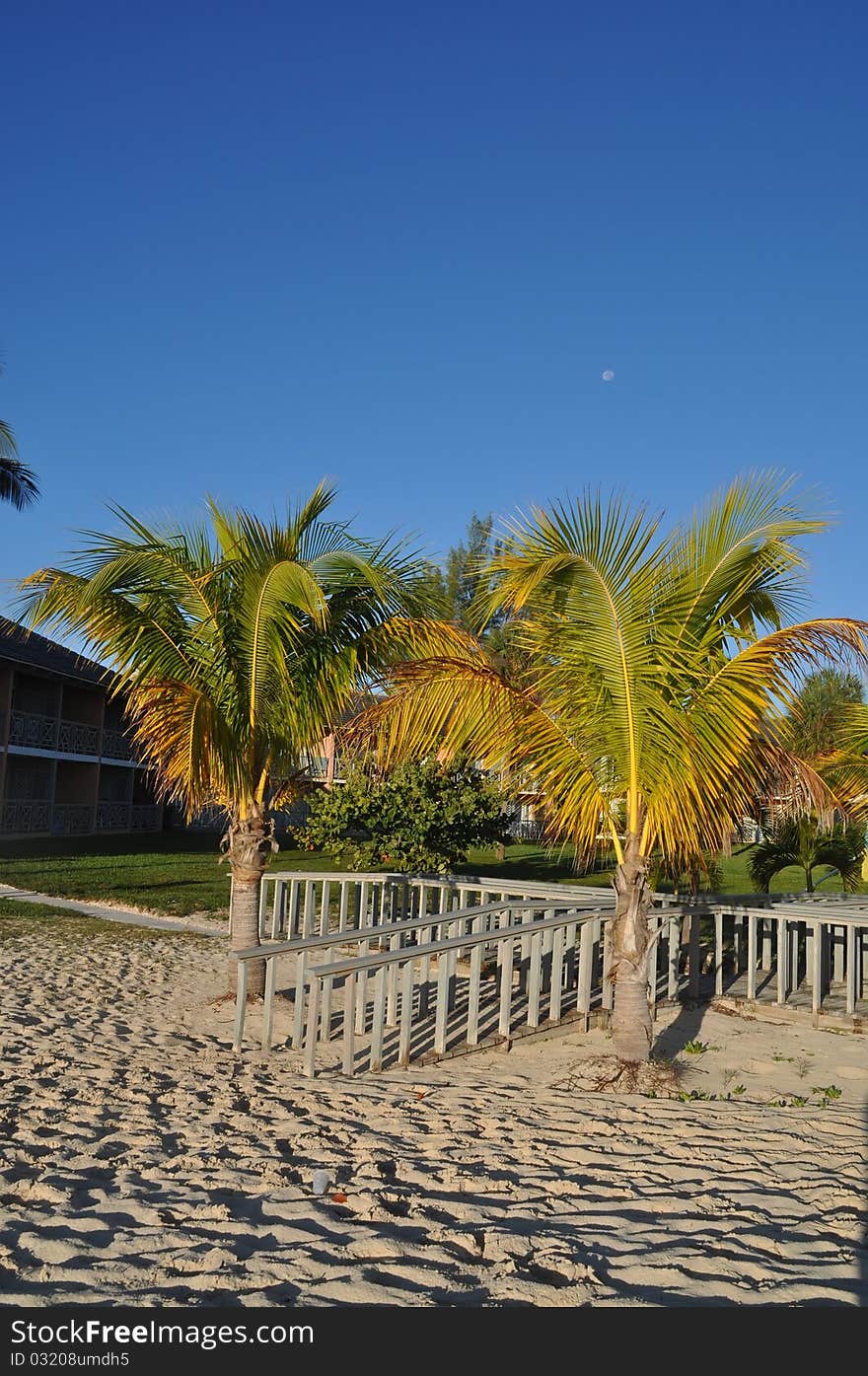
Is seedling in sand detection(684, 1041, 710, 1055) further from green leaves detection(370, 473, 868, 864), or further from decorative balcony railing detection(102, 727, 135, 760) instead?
decorative balcony railing detection(102, 727, 135, 760)

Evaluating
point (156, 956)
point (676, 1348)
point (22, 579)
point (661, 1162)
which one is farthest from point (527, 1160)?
point (156, 956)

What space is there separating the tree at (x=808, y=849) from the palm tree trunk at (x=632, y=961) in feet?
24.1

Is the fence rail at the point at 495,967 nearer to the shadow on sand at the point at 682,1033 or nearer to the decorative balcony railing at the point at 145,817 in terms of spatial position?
the shadow on sand at the point at 682,1033

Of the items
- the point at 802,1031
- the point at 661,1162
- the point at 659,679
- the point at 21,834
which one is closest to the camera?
the point at 661,1162

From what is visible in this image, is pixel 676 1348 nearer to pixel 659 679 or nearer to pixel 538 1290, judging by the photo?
pixel 538 1290

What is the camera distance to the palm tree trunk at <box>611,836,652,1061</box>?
7164 millimetres

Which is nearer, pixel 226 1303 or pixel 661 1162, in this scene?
pixel 226 1303

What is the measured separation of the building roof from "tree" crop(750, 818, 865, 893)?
1764 cm

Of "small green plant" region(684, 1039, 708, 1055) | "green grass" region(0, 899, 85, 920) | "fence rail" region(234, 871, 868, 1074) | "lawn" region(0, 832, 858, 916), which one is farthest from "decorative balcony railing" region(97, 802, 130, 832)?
"small green plant" region(684, 1039, 708, 1055)

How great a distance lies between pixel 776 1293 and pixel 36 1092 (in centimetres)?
461

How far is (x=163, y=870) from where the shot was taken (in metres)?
24.0

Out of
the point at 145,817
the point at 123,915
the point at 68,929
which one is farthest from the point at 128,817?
the point at 68,929

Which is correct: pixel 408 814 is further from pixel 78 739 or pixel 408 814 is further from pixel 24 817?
pixel 78 739

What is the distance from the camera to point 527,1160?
16.4 ft
